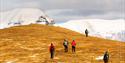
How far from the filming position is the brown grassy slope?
2662 inches

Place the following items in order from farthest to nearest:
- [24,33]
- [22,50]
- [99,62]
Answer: [24,33] < [22,50] < [99,62]

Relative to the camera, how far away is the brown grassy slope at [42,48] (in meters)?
67.6

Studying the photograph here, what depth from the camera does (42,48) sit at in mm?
80625

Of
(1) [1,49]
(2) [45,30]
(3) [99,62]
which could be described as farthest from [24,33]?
(3) [99,62]

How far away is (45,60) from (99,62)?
9.57 metres

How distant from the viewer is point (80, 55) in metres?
71.3

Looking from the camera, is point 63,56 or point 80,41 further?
point 80,41

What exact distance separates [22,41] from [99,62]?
1187 inches

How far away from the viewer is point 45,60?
65562mm

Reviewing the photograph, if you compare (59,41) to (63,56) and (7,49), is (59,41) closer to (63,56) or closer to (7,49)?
(7,49)

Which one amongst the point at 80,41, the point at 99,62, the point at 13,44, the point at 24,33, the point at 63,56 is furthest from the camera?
the point at 24,33

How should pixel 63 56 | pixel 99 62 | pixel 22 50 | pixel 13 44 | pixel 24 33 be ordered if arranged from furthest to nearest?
pixel 24 33 < pixel 13 44 < pixel 22 50 < pixel 63 56 < pixel 99 62

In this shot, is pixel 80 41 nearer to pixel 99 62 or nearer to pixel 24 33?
pixel 24 33

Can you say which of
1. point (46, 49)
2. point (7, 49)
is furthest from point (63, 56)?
point (7, 49)
